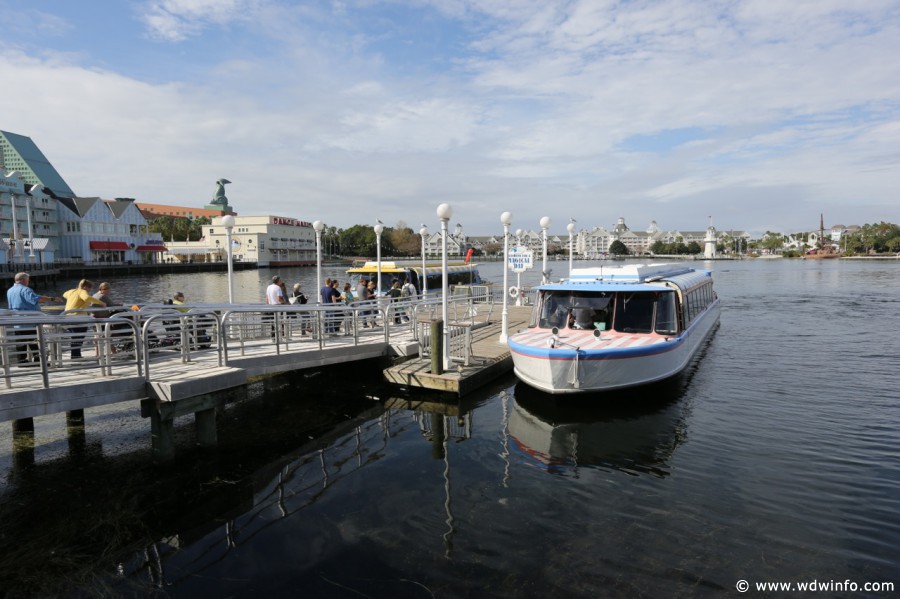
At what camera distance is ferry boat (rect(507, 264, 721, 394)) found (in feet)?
37.9

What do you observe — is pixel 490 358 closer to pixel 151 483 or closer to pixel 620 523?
pixel 620 523

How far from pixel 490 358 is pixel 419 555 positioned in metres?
8.60

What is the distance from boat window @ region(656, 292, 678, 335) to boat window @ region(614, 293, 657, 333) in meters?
0.17

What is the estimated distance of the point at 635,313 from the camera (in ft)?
43.5

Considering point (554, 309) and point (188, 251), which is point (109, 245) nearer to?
point (188, 251)

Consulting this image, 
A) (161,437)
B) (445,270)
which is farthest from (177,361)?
(445,270)

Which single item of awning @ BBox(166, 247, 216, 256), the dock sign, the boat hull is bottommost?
the boat hull

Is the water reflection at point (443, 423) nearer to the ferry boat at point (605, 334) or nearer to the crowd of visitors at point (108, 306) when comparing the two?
the ferry boat at point (605, 334)

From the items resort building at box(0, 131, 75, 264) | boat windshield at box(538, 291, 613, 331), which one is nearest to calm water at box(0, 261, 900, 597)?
boat windshield at box(538, 291, 613, 331)

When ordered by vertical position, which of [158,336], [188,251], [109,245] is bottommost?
[158,336]

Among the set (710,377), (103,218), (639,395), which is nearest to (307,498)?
(639,395)

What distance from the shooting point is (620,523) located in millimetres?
7230

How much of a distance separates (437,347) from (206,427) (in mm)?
5759

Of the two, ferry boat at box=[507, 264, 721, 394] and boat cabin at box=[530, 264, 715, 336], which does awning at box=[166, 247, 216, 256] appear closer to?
boat cabin at box=[530, 264, 715, 336]
